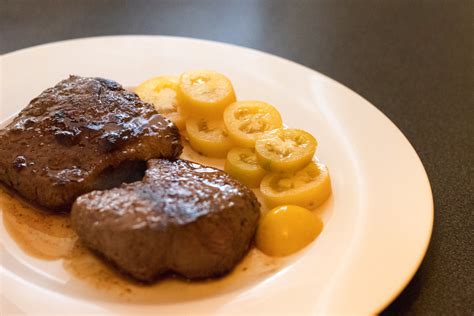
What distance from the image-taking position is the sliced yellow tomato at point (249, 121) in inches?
94.7

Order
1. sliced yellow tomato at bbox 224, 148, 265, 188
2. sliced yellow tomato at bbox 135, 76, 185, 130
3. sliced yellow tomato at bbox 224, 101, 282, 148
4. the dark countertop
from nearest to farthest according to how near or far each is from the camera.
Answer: sliced yellow tomato at bbox 224, 148, 265, 188 < sliced yellow tomato at bbox 224, 101, 282, 148 < sliced yellow tomato at bbox 135, 76, 185, 130 < the dark countertop

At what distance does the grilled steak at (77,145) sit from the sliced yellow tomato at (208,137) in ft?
0.60

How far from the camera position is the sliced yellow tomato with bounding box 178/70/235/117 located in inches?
101

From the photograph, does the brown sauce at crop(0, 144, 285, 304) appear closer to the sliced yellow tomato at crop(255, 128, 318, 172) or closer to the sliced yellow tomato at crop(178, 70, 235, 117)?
the sliced yellow tomato at crop(255, 128, 318, 172)

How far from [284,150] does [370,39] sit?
213 centimetres

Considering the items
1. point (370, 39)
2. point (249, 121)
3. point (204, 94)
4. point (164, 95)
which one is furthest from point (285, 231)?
point (370, 39)

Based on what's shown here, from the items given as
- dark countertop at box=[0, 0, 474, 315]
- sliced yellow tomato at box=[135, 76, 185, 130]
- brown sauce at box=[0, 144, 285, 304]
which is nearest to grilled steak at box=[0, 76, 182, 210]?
brown sauce at box=[0, 144, 285, 304]

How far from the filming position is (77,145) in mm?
2240

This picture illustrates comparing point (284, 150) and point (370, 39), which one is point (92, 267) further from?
point (370, 39)

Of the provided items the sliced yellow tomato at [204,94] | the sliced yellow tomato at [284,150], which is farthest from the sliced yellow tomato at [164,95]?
the sliced yellow tomato at [284,150]

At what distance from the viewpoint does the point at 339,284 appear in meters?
1.76

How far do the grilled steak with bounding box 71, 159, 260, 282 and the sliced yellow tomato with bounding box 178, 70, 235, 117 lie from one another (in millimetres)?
612

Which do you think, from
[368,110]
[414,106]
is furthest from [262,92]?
[414,106]

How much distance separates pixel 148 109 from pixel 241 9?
84.5 inches
